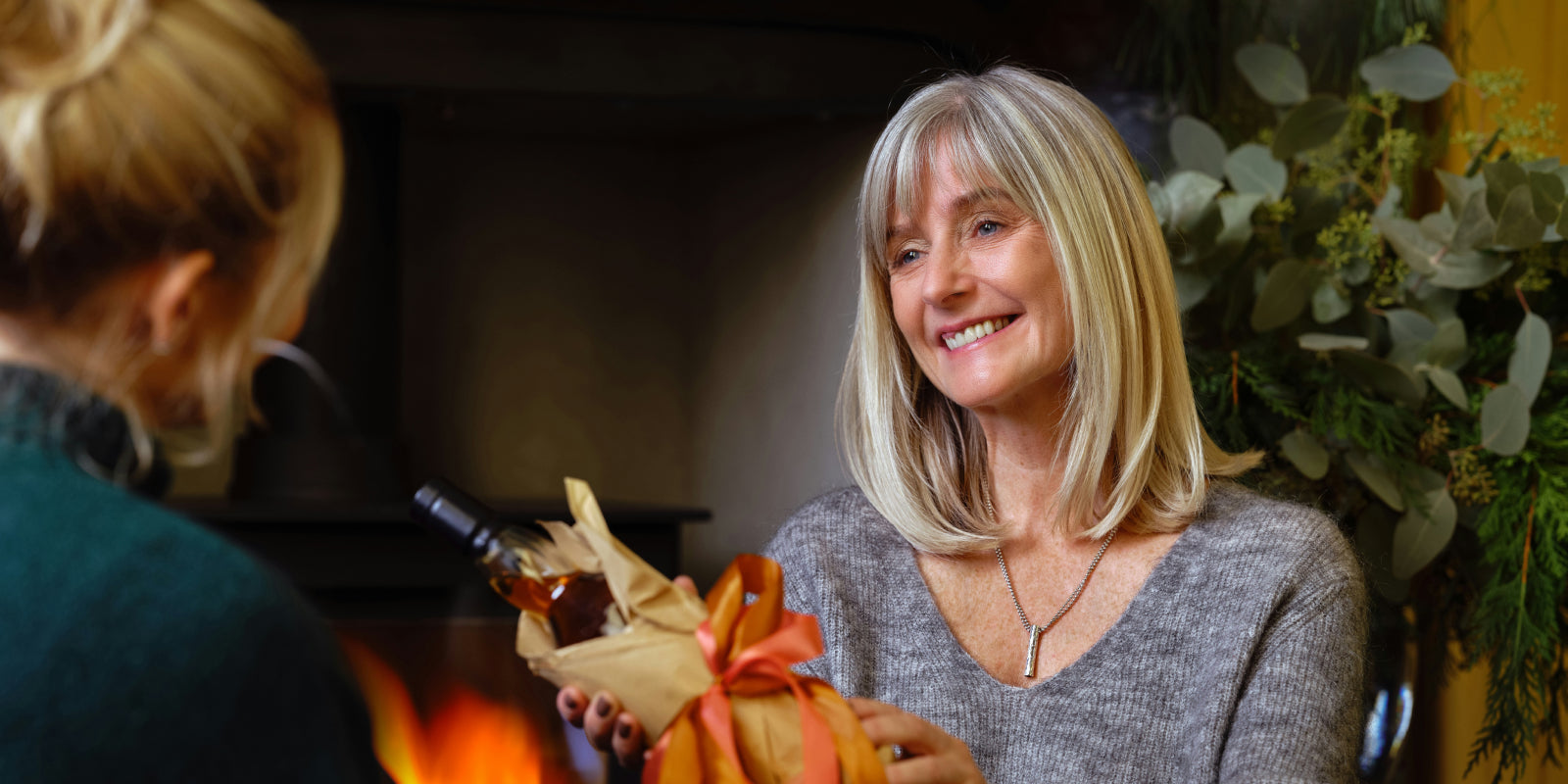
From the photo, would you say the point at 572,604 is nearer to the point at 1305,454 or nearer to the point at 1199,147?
the point at 1305,454

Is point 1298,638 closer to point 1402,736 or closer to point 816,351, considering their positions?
point 1402,736

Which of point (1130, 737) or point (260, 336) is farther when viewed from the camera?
point (1130, 737)

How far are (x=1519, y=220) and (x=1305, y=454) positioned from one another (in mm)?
256

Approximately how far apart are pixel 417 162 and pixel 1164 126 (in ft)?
4.55

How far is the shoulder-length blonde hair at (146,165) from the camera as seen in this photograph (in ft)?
1.00

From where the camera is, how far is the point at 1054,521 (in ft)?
3.11

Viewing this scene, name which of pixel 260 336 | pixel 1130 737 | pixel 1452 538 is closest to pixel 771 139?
pixel 1452 538

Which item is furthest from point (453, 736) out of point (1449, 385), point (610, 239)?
point (1449, 385)

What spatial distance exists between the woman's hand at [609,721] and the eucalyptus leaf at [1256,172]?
88 centimetres

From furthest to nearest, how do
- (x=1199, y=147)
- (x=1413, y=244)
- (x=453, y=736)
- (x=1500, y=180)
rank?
1. (x=453, y=736)
2. (x=1199, y=147)
3. (x=1413, y=244)
4. (x=1500, y=180)

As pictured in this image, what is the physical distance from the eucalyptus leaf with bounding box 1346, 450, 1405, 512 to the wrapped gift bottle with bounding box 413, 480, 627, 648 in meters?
0.86

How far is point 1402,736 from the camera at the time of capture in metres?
1.30

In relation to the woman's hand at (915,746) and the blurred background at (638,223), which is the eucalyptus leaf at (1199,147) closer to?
the blurred background at (638,223)

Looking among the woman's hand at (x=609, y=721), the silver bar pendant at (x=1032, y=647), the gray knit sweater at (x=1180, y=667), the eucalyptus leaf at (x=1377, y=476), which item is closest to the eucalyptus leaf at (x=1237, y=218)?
the eucalyptus leaf at (x=1377, y=476)
